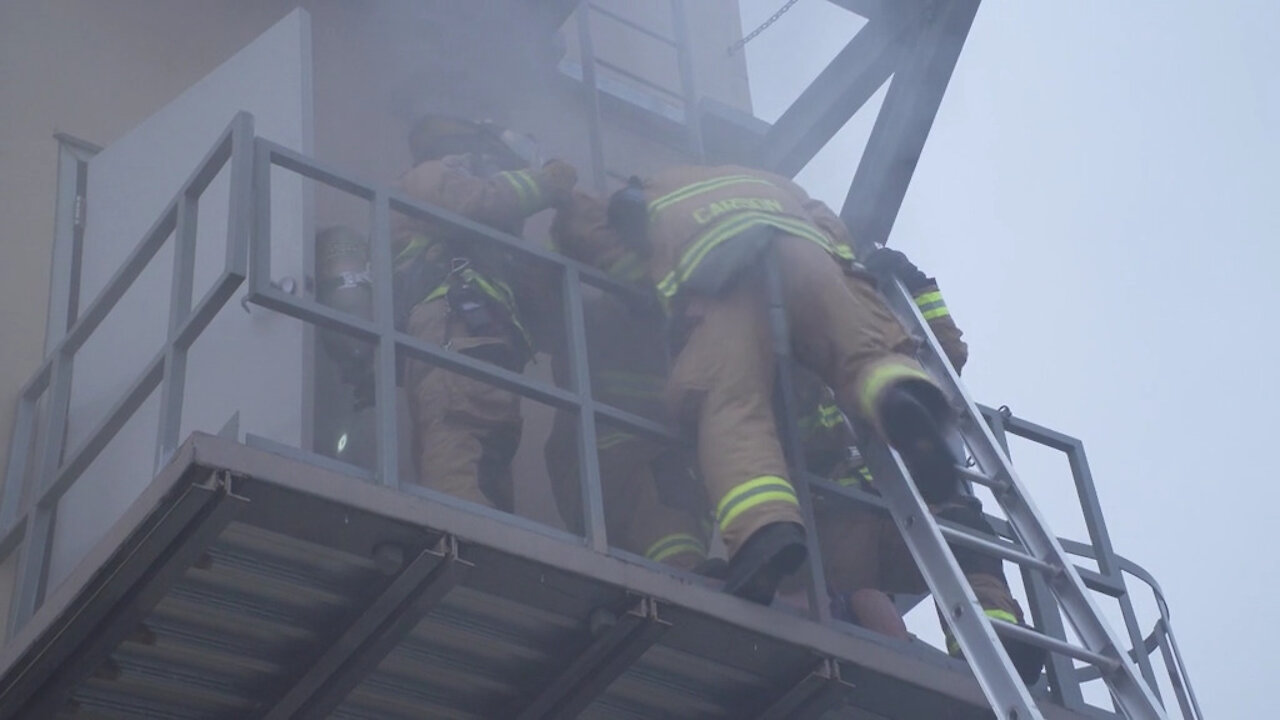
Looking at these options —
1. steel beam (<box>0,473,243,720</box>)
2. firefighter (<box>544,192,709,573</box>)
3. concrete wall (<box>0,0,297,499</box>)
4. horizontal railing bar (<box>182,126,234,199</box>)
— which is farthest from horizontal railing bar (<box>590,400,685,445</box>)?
concrete wall (<box>0,0,297,499</box>)

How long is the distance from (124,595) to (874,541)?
9.02ft

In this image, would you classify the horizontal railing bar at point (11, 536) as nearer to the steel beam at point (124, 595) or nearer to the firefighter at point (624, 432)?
the steel beam at point (124, 595)

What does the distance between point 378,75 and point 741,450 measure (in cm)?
316

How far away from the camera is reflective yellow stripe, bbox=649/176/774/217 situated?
6027 millimetres

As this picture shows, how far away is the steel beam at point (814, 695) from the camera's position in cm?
538

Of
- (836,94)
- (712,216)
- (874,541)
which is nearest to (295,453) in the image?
(712,216)

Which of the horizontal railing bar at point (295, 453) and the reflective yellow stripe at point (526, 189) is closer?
the horizontal railing bar at point (295, 453)

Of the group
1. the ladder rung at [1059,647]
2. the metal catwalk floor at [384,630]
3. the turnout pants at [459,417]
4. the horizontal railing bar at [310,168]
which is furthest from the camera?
the turnout pants at [459,417]

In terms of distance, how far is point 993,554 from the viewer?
17.7ft

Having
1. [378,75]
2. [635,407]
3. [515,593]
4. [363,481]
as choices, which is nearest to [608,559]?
[515,593]

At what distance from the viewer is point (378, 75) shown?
7734mm

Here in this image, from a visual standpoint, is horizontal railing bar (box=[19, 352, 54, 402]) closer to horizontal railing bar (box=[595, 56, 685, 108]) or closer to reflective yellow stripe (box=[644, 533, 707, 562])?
reflective yellow stripe (box=[644, 533, 707, 562])

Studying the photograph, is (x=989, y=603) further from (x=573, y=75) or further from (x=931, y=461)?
(x=573, y=75)

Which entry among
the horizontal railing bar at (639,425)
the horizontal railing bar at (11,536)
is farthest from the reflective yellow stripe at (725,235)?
the horizontal railing bar at (11,536)
